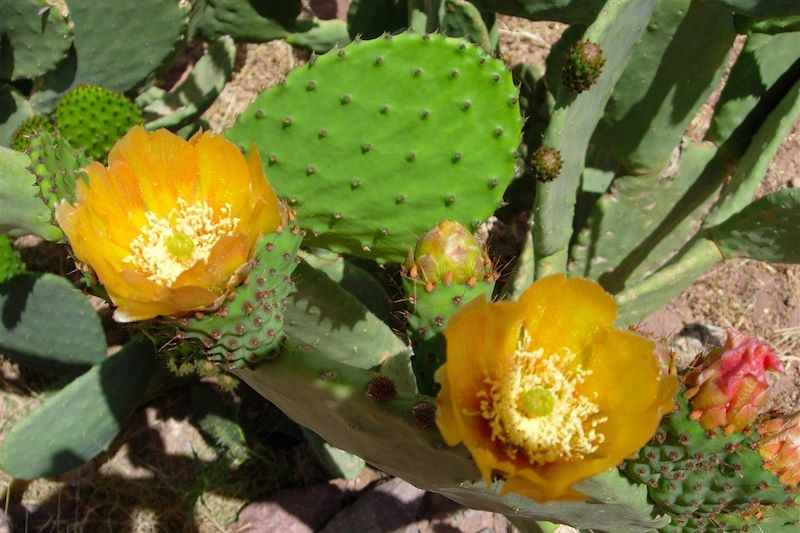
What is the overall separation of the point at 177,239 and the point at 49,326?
3.70 ft

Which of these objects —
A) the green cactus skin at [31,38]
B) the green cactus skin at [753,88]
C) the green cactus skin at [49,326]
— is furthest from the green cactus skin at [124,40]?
the green cactus skin at [753,88]

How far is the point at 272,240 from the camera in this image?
1021 millimetres

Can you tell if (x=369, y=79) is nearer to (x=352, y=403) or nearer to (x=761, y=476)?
(x=352, y=403)

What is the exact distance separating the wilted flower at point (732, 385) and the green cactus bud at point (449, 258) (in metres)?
0.37

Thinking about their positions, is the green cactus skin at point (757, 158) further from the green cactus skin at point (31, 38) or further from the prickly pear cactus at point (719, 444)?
the green cactus skin at point (31, 38)

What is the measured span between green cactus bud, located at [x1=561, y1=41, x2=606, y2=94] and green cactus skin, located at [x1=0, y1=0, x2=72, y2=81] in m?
1.44

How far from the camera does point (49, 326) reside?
1946 millimetres

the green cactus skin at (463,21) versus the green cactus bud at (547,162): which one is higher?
the green cactus skin at (463,21)

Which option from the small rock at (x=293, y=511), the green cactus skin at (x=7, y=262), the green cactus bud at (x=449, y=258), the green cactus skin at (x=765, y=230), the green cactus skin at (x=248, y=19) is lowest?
the small rock at (x=293, y=511)

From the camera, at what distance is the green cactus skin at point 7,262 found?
1.86m

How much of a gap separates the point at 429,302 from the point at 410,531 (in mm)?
1216

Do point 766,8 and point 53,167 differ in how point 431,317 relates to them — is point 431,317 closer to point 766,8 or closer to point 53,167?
point 53,167

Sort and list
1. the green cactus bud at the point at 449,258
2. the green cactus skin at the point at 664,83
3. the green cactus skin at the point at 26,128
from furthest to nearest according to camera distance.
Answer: the green cactus skin at the point at 26,128 → the green cactus skin at the point at 664,83 → the green cactus bud at the point at 449,258

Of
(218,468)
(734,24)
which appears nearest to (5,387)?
(218,468)
